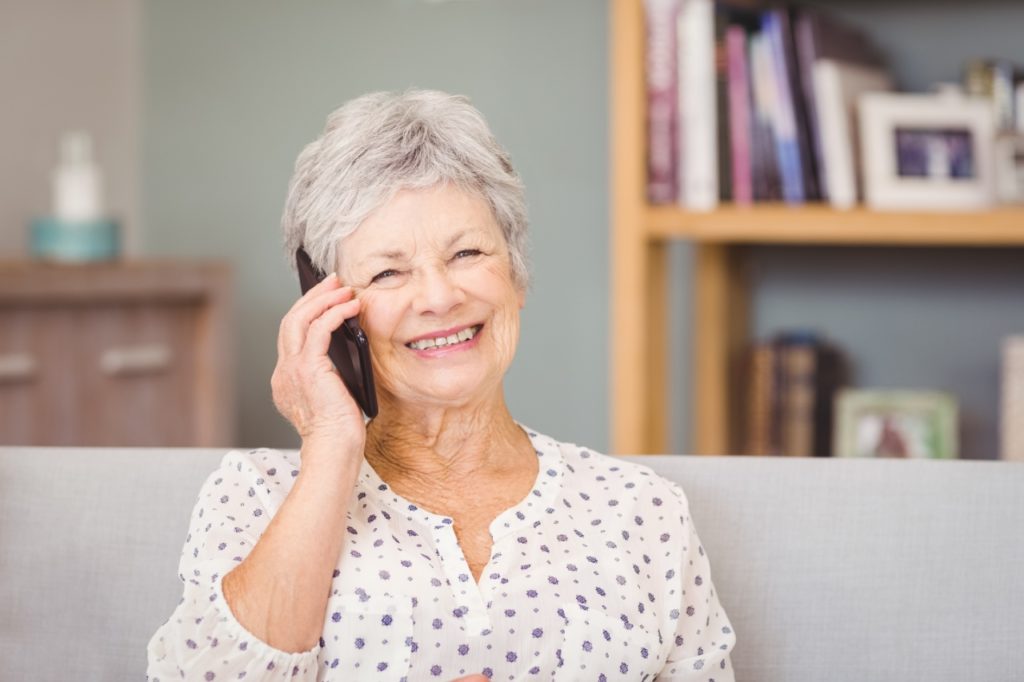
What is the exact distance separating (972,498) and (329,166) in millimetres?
718

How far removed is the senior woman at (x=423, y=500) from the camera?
1127 millimetres

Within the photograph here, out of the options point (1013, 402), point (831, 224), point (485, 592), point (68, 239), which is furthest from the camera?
point (68, 239)

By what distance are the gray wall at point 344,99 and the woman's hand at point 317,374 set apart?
1.43 m

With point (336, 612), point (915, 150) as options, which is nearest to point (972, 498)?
point (336, 612)

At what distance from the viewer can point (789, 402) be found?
8.12 ft

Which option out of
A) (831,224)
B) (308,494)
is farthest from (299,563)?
(831,224)

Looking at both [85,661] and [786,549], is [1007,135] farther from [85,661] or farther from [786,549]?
[85,661]

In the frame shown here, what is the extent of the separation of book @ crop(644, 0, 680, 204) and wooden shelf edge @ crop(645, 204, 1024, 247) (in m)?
0.06

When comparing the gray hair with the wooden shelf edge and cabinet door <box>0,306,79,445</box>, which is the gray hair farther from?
cabinet door <box>0,306,79,445</box>

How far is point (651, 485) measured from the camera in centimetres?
134

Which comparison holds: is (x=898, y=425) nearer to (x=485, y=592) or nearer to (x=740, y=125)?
(x=740, y=125)

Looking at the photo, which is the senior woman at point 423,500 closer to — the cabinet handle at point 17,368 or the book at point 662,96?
the book at point 662,96

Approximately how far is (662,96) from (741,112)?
0.14 meters

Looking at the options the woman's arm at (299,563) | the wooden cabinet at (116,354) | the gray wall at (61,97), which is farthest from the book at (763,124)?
the gray wall at (61,97)
